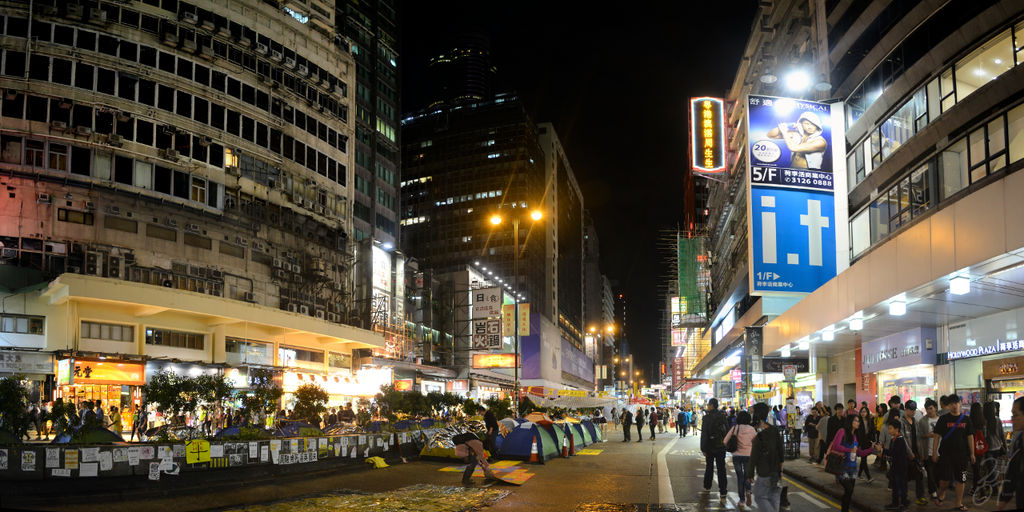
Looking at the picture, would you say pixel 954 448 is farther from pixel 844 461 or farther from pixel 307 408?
pixel 307 408

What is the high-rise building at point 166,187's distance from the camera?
94.8 ft

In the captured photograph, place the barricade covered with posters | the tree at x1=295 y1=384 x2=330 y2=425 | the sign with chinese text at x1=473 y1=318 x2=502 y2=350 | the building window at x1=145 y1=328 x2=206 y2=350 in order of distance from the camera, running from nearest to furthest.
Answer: the barricade covered with posters
the tree at x1=295 y1=384 x2=330 y2=425
the building window at x1=145 y1=328 x2=206 y2=350
the sign with chinese text at x1=473 y1=318 x2=502 y2=350

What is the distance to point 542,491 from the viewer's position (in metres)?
15.2

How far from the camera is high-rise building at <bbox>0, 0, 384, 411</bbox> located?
1138 inches

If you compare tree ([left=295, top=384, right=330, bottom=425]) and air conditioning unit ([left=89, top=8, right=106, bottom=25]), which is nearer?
tree ([left=295, top=384, right=330, bottom=425])

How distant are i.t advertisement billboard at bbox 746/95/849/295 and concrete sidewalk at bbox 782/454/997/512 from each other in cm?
689

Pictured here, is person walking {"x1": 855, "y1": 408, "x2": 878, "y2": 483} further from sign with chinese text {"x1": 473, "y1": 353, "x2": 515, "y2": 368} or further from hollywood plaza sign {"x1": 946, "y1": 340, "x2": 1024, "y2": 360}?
sign with chinese text {"x1": 473, "y1": 353, "x2": 515, "y2": 368}

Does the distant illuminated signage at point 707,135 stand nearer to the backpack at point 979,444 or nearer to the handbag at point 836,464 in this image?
the backpack at point 979,444

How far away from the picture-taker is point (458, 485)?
15.9 metres

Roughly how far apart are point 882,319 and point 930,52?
7.91 metres

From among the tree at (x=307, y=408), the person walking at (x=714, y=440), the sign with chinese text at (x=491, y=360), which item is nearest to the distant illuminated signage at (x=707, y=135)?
the sign with chinese text at (x=491, y=360)

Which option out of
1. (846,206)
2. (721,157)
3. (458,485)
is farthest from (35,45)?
(721,157)

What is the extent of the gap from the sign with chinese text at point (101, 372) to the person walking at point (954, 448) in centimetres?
2688

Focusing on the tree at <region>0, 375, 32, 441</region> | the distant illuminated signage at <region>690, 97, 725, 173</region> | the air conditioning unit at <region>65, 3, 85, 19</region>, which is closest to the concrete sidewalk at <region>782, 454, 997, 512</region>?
the tree at <region>0, 375, 32, 441</region>
